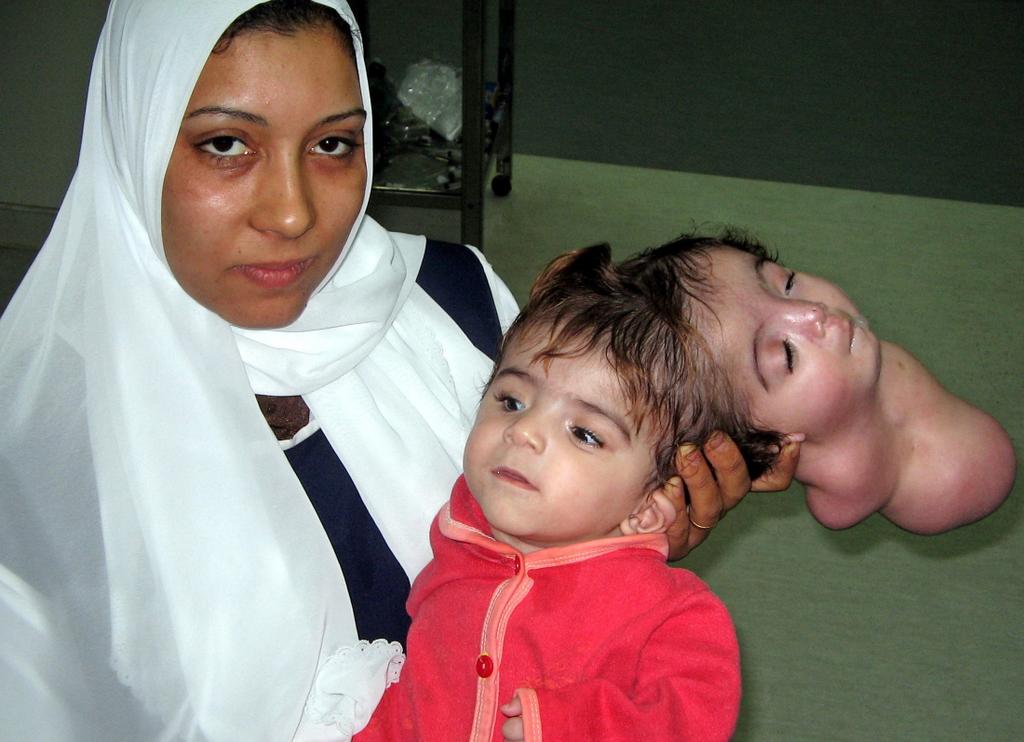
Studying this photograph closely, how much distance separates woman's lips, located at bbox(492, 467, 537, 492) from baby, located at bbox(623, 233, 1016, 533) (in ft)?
1.01

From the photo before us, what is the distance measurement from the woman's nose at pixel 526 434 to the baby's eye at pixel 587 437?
0.04 meters

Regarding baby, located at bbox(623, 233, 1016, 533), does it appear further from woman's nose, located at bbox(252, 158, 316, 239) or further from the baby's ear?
woman's nose, located at bbox(252, 158, 316, 239)

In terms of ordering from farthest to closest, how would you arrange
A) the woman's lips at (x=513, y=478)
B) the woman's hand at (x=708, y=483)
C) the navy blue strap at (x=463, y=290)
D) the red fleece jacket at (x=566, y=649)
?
the navy blue strap at (x=463, y=290) < the woman's hand at (x=708, y=483) < the woman's lips at (x=513, y=478) < the red fleece jacket at (x=566, y=649)

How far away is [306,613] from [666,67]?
12.7ft

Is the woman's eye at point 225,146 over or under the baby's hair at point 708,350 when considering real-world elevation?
over

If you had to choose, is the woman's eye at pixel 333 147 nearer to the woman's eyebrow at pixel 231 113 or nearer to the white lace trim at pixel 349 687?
the woman's eyebrow at pixel 231 113

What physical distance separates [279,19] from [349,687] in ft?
2.41

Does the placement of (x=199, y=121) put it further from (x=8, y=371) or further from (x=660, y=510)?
(x=660, y=510)

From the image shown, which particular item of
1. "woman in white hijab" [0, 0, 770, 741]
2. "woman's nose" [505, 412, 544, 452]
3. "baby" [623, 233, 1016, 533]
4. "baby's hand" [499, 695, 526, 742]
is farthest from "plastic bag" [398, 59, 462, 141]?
"baby's hand" [499, 695, 526, 742]

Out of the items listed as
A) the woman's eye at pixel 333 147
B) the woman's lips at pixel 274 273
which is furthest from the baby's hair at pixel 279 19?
the woman's lips at pixel 274 273

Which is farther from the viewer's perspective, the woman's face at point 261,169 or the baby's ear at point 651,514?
the baby's ear at point 651,514

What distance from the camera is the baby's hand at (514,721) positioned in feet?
3.43

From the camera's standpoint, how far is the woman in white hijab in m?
1.06

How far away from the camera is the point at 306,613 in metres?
1.17
